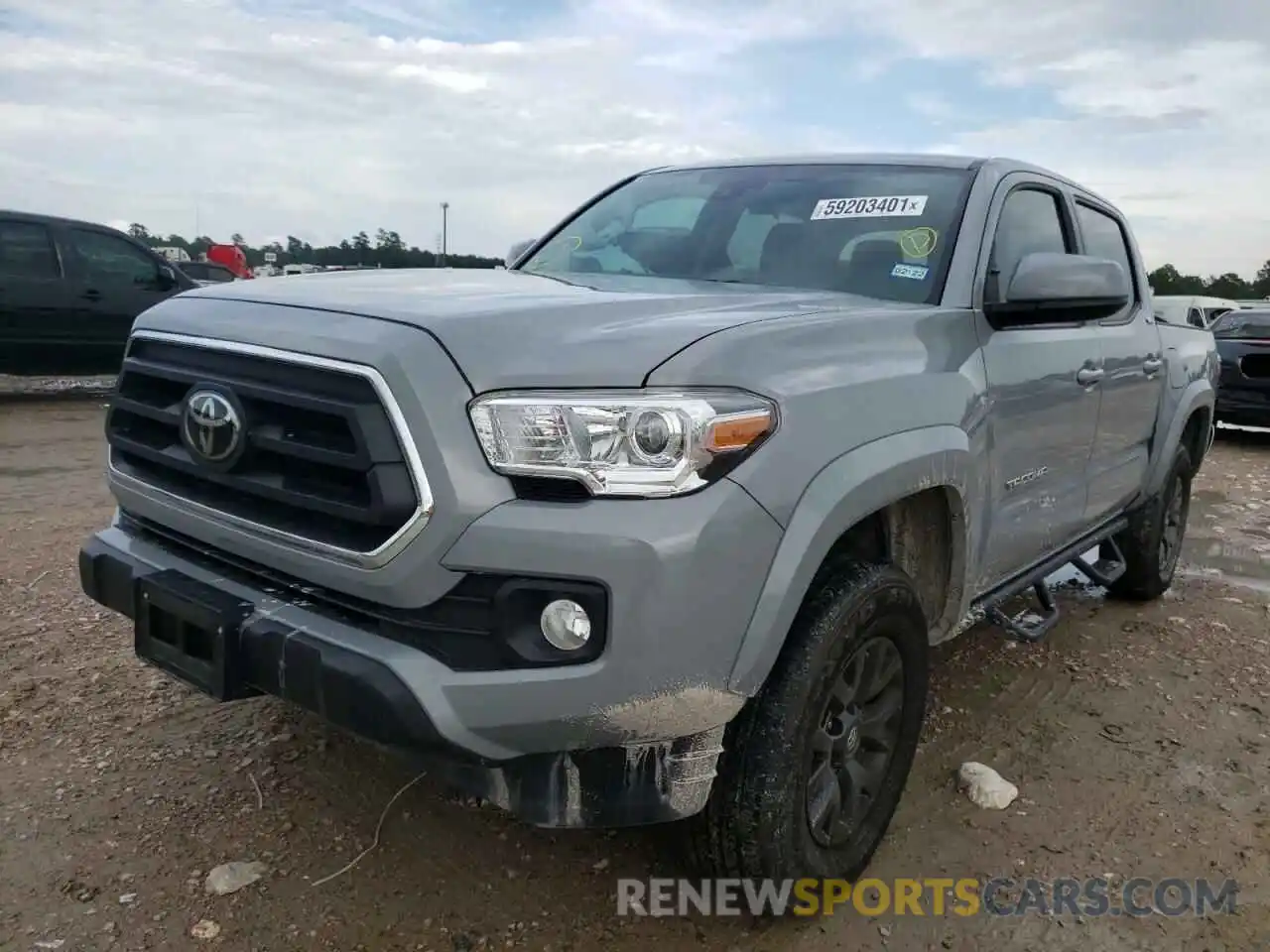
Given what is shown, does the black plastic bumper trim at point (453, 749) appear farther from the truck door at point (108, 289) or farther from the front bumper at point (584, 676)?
the truck door at point (108, 289)

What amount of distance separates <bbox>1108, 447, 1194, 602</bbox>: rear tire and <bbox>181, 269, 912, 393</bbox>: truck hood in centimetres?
264

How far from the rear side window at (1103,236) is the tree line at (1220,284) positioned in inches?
1418

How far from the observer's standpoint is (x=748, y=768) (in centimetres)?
220

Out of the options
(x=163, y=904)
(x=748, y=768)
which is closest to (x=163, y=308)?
(x=163, y=904)

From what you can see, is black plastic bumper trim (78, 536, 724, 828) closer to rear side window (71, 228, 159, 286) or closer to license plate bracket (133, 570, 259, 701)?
license plate bracket (133, 570, 259, 701)

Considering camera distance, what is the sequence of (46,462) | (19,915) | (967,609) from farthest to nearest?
(46,462) < (967,609) < (19,915)

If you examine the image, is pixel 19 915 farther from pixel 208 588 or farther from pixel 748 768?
pixel 748 768

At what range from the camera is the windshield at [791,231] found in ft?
10.2

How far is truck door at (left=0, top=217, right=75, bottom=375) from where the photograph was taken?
30.9 feet

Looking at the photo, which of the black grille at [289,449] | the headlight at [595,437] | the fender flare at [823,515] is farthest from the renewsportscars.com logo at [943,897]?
the black grille at [289,449]

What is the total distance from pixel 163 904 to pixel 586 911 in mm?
961

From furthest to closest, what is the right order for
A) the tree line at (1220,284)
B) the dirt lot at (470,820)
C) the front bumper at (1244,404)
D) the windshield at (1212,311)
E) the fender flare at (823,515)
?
1. the tree line at (1220,284)
2. the windshield at (1212,311)
3. the front bumper at (1244,404)
4. the dirt lot at (470,820)
5. the fender flare at (823,515)

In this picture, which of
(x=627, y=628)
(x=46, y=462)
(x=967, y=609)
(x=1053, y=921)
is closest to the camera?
(x=627, y=628)

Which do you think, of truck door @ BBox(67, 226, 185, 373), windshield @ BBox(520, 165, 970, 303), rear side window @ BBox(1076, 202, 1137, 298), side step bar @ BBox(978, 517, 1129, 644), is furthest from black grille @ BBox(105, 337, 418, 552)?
truck door @ BBox(67, 226, 185, 373)
